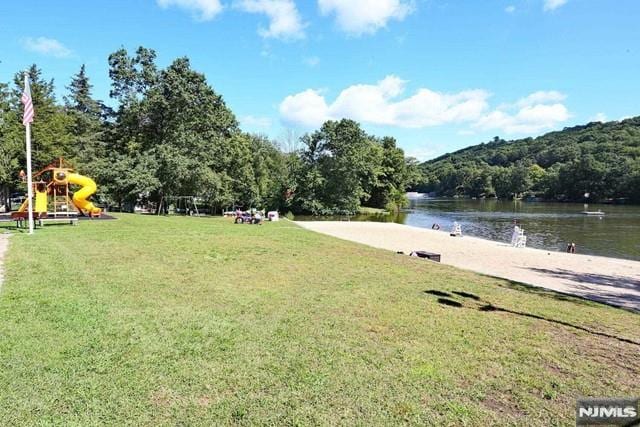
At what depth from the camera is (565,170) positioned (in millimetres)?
106250

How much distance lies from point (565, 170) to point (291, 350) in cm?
11901

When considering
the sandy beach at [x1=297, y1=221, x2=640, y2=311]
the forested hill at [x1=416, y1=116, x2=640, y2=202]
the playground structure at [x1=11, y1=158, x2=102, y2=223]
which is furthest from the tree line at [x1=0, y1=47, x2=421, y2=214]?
the forested hill at [x1=416, y1=116, x2=640, y2=202]

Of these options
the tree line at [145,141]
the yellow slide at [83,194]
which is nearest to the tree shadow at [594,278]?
the yellow slide at [83,194]

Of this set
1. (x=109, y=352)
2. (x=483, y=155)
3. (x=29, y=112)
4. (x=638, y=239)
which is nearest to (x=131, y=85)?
(x=29, y=112)

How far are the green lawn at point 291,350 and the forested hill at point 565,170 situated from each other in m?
106

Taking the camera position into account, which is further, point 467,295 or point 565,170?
point 565,170

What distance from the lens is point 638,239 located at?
Result: 108 ft

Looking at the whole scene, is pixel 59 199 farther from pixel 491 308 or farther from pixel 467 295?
pixel 491 308

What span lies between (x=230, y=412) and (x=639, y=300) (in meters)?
10.2

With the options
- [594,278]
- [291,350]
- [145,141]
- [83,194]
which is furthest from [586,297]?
[145,141]

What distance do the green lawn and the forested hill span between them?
106 metres

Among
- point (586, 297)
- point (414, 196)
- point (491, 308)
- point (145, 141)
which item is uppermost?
point (145, 141)

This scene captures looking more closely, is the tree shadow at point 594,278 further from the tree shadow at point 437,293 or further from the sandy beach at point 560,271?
the tree shadow at point 437,293

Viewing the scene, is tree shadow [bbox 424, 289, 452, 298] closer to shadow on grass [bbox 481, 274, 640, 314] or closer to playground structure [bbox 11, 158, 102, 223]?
shadow on grass [bbox 481, 274, 640, 314]
